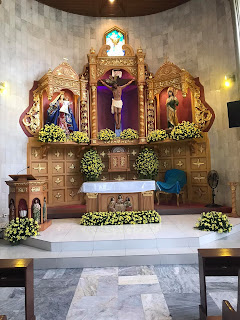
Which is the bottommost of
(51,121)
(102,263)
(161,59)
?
(102,263)

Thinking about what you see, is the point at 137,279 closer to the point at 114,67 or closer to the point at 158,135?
the point at 158,135

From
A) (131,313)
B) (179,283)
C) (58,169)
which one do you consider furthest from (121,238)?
(58,169)

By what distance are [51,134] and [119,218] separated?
158 inches

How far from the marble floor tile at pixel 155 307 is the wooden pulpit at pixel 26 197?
3.81 meters

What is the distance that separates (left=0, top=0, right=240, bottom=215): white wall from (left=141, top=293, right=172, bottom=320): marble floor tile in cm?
602

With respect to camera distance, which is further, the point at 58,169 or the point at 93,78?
the point at 93,78

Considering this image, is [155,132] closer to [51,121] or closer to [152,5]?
[51,121]

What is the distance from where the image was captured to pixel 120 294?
3.92m

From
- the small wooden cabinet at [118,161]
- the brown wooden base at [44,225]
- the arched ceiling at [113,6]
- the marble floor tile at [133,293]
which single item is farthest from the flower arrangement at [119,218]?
the arched ceiling at [113,6]

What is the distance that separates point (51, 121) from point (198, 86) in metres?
5.99

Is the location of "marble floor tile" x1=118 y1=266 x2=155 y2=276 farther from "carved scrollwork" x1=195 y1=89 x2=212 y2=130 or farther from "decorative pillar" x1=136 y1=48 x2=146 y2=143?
"carved scrollwork" x1=195 y1=89 x2=212 y2=130

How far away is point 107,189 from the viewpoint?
7305 millimetres

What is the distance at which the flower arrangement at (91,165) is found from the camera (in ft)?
32.1

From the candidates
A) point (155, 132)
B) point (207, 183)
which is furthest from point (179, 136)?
point (207, 183)
